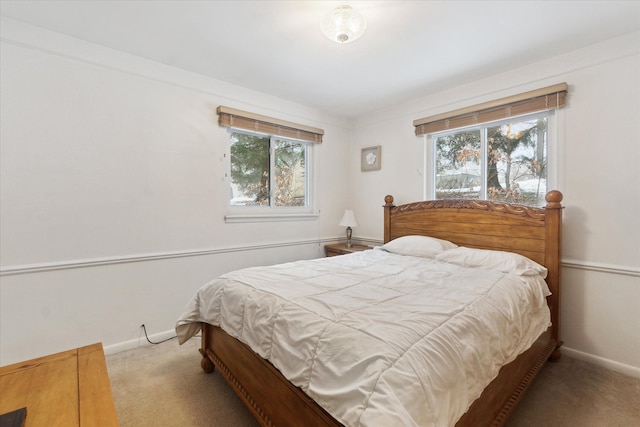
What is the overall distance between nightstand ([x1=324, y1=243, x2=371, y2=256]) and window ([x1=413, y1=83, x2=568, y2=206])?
104 cm

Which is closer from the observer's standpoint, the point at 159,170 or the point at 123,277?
the point at 123,277

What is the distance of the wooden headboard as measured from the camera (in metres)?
2.19

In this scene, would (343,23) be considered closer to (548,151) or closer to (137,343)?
(548,151)

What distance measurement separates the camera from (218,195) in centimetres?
288

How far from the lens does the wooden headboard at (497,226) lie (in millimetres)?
2188

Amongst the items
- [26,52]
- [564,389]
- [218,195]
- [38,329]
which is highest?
[26,52]

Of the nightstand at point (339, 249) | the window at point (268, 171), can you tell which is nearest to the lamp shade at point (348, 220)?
the nightstand at point (339, 249)

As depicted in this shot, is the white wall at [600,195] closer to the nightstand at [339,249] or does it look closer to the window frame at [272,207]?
the nightstand at [339,249]

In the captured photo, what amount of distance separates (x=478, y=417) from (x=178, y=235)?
2.55m

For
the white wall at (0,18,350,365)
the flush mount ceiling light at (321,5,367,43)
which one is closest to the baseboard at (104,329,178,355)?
the white wall at (0,18,350,365)

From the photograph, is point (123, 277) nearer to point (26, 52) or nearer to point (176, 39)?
point (26, 52)

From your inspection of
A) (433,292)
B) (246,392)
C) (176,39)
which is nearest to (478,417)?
(433,292)

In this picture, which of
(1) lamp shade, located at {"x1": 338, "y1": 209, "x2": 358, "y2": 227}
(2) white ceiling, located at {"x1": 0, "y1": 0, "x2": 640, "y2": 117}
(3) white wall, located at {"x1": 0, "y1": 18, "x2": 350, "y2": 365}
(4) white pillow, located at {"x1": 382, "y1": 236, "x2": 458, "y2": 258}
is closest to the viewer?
(2) white ceiling, located at {"x1": 0, "y1": 0, "x2": 640, "y2": 117}

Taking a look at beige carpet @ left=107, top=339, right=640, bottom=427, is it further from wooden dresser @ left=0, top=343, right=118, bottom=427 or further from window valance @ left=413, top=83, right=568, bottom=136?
window valance @ left=413, top=83, right=568, bottom=136
